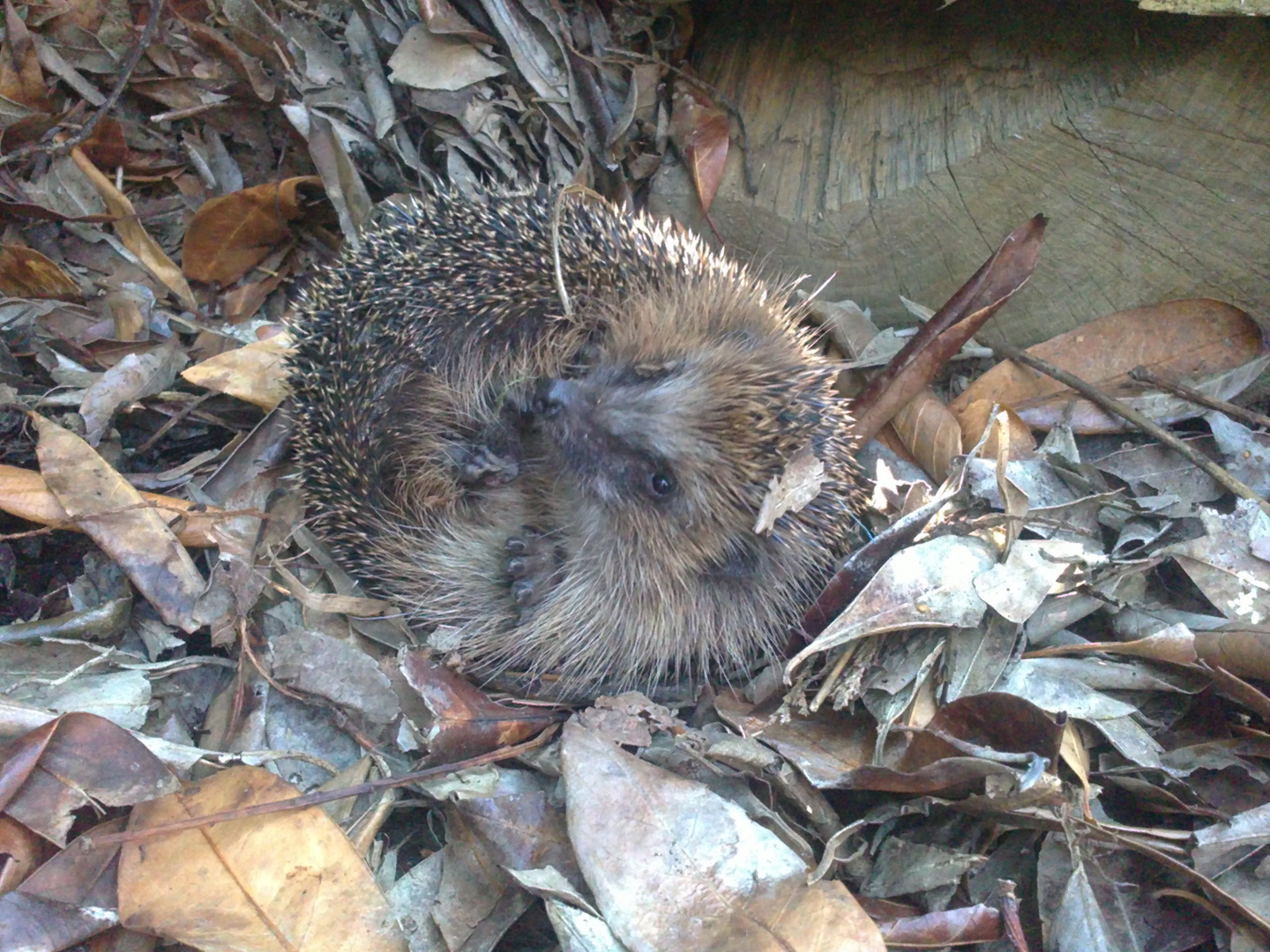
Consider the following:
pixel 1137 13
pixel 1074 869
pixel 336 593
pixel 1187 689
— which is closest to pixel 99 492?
pixel 336 593

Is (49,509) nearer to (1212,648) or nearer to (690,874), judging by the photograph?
(690,874)

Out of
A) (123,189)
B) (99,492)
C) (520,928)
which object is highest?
(123,189)

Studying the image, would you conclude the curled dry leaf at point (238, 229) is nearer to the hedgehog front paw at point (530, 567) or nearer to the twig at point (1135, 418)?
the hedgehog front paw at point (530, 567)

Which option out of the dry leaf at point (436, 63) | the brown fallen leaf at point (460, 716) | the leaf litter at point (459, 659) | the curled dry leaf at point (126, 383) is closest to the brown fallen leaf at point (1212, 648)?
the leaf litter at point (459, 659)

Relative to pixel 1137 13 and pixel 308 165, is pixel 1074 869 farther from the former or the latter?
pixel 308 165

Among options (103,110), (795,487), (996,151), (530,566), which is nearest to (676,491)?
(795,487)

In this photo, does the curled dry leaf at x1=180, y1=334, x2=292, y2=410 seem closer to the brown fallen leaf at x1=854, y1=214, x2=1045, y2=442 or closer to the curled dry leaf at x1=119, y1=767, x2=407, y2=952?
the curled dry leaf at x1=119, y1=767, x2=407, y2=952
